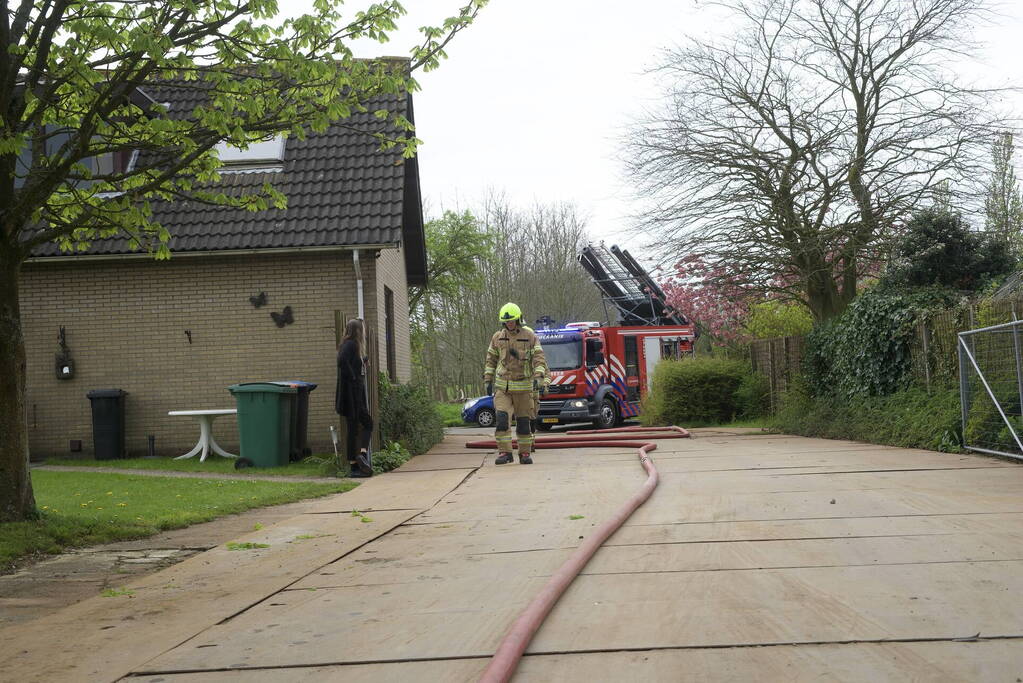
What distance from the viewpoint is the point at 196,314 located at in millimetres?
15750

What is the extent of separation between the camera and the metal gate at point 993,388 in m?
10.2

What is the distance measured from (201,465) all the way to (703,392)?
11286 millimetres

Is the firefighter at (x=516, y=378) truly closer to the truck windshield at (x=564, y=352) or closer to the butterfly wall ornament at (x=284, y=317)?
the butterfly wall ornament at (x=284, y=317)

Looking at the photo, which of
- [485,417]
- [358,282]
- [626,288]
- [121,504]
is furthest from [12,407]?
[626,288]

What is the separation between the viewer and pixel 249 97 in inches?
321

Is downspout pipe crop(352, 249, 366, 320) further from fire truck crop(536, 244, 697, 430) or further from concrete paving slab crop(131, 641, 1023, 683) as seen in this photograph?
concrete paving slab crop(131, 641, 1023, 683)

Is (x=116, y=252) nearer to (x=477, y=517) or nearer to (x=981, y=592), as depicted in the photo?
(x=477, y=517)

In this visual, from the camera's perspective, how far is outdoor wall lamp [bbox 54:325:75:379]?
51.5 ft

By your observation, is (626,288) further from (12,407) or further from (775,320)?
(12,407)

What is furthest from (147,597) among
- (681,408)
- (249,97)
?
(681,408)

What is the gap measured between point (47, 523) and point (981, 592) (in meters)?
6.44

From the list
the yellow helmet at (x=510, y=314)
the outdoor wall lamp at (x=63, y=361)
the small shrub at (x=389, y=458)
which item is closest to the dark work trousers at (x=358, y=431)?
the small shrub at (x=389, y=458)

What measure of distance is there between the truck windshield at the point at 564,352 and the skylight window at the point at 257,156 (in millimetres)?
9266

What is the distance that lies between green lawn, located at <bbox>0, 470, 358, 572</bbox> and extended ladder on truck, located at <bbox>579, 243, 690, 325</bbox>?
18000mm
